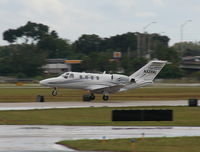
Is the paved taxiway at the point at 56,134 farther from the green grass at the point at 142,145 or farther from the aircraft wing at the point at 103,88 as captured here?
the aircraft wing at the point at 103,88

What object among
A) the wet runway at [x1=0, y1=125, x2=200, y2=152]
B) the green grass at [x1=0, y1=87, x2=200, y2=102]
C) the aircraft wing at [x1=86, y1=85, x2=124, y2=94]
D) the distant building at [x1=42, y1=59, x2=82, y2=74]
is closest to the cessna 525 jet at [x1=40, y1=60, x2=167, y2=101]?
the aircraft wing at [x1=86, y1=85, x2=124, y2=94]

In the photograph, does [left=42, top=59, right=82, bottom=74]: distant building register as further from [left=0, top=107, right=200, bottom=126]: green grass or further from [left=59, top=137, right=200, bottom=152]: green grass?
[left=59, top=137, right=200, bottom=152]: green grass

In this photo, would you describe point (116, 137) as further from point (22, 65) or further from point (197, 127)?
point (22, 65)

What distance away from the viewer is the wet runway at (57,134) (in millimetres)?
23312

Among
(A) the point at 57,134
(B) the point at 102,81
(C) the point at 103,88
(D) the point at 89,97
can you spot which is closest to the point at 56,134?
(A) the point at 57,134

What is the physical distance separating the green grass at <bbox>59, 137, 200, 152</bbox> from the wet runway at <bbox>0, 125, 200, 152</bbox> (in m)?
0.99

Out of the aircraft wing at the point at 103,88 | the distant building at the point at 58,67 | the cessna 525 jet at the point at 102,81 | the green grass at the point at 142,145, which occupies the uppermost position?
the distant building at the point at 58,67

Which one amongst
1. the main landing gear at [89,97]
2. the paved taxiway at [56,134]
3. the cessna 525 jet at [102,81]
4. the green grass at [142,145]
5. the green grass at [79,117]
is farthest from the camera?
the cessna 525 jet at [102,81]

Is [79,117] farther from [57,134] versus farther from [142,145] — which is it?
[142,145]

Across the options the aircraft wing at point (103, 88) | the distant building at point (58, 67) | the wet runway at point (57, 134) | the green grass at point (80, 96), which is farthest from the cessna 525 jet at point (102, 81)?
the distant building at point (58, 67)

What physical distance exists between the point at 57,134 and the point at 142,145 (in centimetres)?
547

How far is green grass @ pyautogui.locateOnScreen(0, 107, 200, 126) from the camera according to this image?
34.0 metres

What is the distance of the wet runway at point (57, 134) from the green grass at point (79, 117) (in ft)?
7.05

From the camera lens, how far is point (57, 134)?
28047 millimetres
